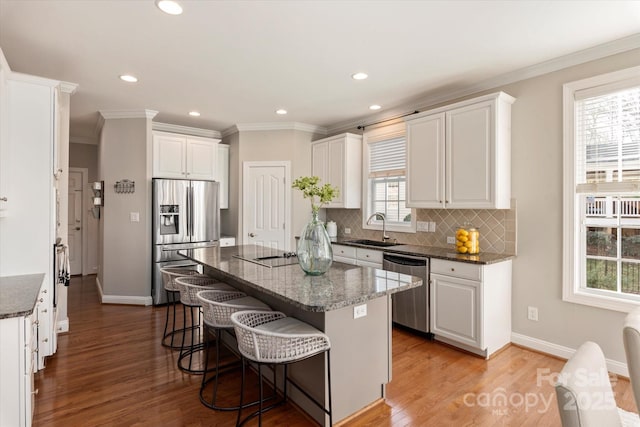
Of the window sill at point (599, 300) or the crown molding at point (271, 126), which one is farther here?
the crown molding at point (271, 126)

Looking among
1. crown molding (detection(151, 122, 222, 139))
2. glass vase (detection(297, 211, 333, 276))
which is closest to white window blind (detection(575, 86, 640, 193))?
glass vase (detection(297, 211, 333, 276))

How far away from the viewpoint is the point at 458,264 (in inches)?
124

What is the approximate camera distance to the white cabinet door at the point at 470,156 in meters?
3.21

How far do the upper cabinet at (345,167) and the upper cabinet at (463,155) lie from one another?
1178 mm

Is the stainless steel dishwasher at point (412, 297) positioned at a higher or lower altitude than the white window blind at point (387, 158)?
lower

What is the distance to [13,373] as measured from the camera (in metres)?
1.75

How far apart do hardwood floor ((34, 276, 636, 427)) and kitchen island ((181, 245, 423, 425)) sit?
0.16 m

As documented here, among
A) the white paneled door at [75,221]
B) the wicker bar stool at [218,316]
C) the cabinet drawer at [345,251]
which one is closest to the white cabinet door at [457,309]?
the cabinet drawer at [345,251]

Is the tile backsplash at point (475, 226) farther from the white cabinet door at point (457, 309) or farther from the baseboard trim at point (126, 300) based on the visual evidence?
the baseboard trim at point (126, 300)

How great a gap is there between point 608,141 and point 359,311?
256 centimetres

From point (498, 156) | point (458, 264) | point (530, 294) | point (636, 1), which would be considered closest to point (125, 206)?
point (458, 264)

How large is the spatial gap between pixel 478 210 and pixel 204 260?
282cm

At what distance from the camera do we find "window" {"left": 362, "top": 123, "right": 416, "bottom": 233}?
14.6 feet

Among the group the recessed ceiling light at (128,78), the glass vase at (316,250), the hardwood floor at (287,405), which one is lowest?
the hardwood floor at (287,405)
